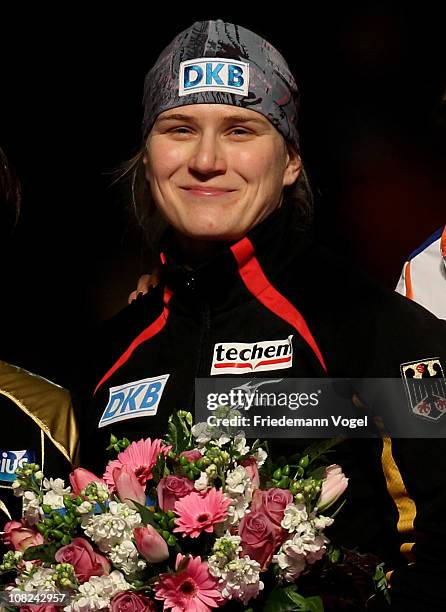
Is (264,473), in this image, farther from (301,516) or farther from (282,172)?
(282,172)

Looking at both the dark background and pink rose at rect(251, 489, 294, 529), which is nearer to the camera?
pink rose at rect(251, 489, 294, 529)

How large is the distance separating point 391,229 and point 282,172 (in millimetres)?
772

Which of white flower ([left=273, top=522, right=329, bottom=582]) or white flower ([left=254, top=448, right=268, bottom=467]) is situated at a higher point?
white flower ([left=254, top=448, right=268, bottom=467])

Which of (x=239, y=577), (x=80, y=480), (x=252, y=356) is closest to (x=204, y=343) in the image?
(x=252, y=356)

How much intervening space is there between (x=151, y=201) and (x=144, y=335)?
1.42ft

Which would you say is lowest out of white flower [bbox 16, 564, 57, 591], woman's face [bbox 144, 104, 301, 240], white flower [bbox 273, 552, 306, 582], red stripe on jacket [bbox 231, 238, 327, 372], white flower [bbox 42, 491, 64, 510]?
white flower [bbox 16, 564, 57, 591]

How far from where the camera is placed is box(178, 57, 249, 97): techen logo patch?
2527 millimetres

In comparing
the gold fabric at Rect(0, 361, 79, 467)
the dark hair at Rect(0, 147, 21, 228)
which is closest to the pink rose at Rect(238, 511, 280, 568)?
the gold fabric at Rect(0, 361, 79, 467)

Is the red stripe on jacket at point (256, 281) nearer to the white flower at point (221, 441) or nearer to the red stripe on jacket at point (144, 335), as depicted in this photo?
the red stripe on jacket at point (144, 335)

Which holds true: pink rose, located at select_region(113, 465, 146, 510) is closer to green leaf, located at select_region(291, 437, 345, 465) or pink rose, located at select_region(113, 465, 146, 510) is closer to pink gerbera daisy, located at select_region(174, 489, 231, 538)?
pink gerbera daisy, located at select_region(174, 489, 231, 538)

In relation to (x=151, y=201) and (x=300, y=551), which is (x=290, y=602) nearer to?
(x=300, y=551)

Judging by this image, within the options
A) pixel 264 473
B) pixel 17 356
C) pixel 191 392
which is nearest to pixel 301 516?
pixel 264 473

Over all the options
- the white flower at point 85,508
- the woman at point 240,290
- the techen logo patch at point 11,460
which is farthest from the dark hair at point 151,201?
the white flower at point 85,508

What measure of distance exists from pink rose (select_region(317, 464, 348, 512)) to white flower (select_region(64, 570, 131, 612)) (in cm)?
36
